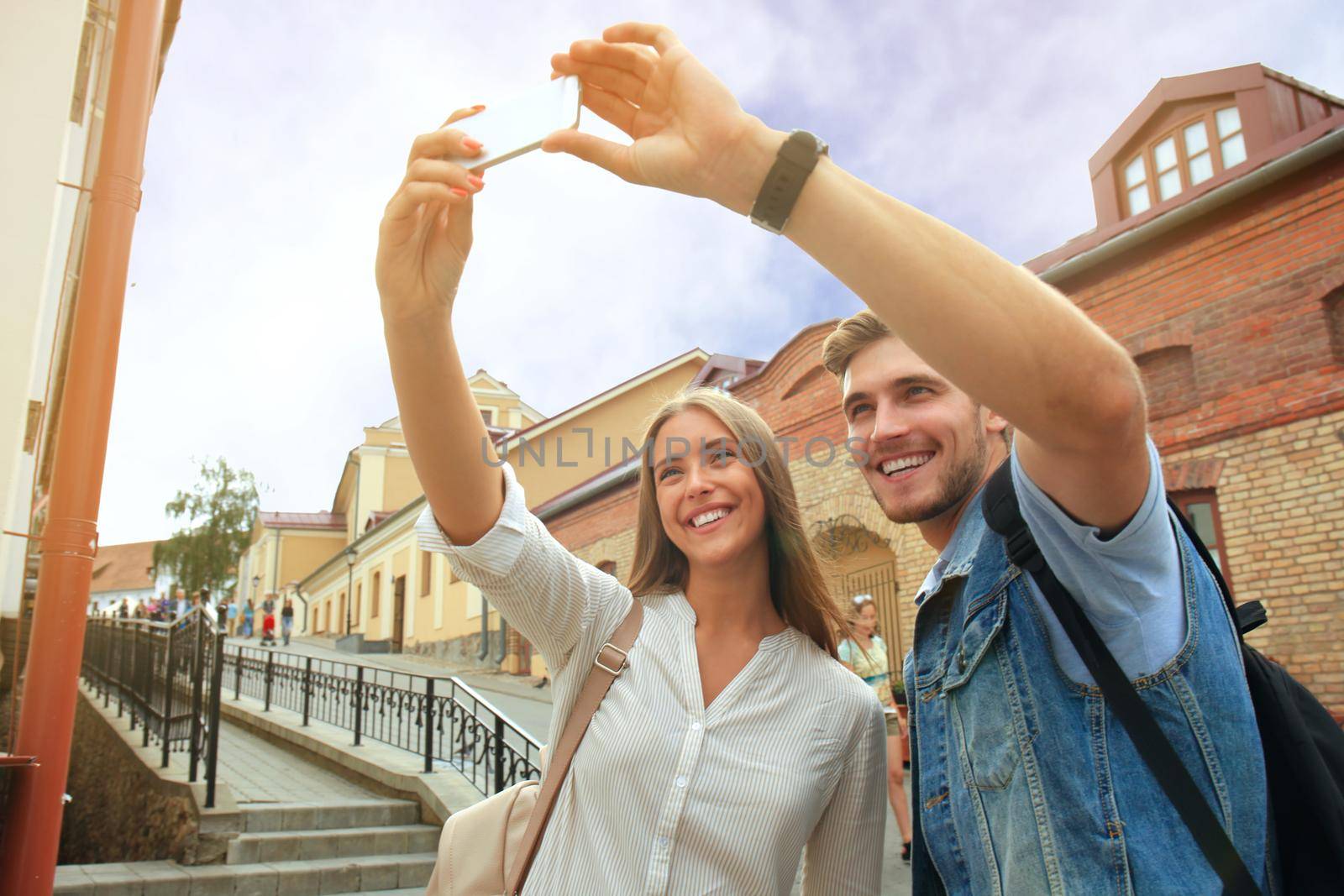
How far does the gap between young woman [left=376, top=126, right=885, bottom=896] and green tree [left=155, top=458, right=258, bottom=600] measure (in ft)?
157

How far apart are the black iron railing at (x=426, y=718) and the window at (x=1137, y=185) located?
986cm

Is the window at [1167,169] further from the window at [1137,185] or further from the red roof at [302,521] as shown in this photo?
the red roof at [302,521]

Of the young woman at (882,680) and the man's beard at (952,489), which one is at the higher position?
the man's beard at (952,489)

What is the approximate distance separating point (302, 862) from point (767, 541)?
5.87m

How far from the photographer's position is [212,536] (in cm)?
4469

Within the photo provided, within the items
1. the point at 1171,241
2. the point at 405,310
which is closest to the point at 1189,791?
the point at 405,310

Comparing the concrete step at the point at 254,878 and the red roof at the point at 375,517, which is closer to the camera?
the concrete step at the point at 254,878

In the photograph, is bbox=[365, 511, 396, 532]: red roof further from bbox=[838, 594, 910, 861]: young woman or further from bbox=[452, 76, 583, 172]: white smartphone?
bbox=[452, 76, 583, 172]: white smartphone

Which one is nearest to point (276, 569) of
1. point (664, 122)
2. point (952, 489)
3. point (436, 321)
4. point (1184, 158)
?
point (1184, 158)

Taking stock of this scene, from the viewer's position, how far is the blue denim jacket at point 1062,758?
1.16 metres

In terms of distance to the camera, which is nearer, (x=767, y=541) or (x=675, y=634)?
(x=675, y=634)

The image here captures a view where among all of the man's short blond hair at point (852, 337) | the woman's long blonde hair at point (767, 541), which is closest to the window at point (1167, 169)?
the woman's long blonde hair at point (767, 541)

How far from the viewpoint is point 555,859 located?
185cm

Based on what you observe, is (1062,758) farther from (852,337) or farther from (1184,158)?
(1184,158)
